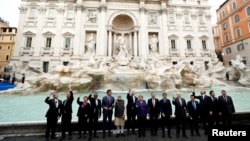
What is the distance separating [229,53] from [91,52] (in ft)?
73.3

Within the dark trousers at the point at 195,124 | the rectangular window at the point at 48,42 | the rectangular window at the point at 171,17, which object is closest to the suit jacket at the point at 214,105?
the dark trousers at the point at 195,124

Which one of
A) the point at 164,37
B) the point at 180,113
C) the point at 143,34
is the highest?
the point at 143,34

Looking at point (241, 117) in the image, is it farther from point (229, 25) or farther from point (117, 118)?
point (229, 25)

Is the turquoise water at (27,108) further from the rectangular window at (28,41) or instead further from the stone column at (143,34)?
the rectangular window at (28,41)

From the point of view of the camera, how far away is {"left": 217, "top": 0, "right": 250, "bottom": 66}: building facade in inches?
789

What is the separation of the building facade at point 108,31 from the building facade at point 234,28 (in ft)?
10.4

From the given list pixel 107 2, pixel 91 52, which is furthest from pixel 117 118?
pixel 107 2

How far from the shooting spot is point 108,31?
20.9 meters

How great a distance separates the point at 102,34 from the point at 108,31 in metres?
1.13

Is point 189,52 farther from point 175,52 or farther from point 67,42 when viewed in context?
point 67,42

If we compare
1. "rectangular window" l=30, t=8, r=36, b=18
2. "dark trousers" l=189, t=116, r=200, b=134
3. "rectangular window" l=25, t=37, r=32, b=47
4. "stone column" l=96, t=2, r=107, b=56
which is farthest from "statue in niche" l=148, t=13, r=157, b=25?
"dark trousers" l=189, t=116, r=200, b=134

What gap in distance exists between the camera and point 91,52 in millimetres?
20188

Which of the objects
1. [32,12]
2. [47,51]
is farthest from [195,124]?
[32,12]

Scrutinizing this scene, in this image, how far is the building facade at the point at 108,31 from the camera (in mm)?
19734
